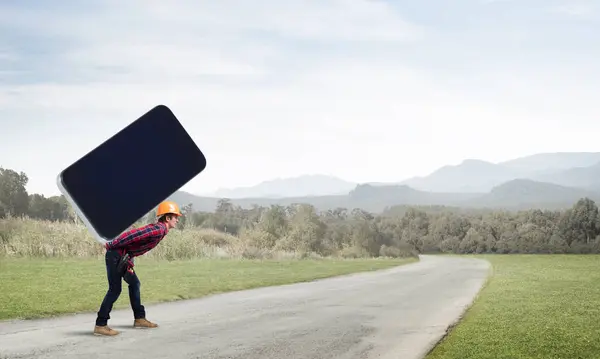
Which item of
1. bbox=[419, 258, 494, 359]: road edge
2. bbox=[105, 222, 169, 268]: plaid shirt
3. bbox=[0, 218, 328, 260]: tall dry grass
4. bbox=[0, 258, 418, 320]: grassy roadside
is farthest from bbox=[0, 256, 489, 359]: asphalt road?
bbox=[0, 218, 328, 260]: tall dry grass

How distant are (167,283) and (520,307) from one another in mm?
11074

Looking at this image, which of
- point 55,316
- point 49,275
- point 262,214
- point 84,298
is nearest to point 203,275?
point 49,275

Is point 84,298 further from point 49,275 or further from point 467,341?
point 467,341

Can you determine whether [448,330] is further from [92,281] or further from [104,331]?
[92,281]

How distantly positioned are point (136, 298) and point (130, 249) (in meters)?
1.82

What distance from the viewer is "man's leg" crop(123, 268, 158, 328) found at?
10539mm

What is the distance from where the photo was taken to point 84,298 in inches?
660

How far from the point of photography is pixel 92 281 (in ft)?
70.2

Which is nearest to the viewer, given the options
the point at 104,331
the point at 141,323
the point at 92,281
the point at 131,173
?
the point at 131,173

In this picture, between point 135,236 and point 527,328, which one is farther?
point 527,328

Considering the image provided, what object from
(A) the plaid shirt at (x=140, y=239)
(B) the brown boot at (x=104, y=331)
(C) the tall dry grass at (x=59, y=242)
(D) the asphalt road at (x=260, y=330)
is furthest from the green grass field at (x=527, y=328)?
(C) the tall dry grass at (x=59, y=242)

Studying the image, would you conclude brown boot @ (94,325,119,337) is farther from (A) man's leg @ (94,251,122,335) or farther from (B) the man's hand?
(B) the man's hand

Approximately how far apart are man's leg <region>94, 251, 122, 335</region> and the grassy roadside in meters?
3.75

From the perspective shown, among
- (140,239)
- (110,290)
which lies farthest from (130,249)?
(110,290)
